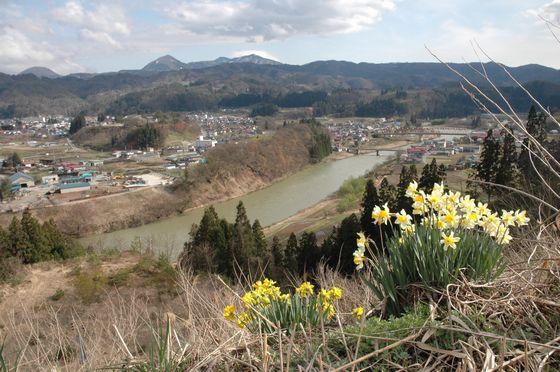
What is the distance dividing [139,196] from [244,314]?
3109cm

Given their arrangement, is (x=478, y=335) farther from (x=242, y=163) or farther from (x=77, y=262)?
(x=242, y=163)

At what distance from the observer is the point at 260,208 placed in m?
30.5

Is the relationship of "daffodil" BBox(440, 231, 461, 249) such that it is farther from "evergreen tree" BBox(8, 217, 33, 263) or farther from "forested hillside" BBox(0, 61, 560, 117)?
"forested hillside" BBox(0, 61, 560, 117)

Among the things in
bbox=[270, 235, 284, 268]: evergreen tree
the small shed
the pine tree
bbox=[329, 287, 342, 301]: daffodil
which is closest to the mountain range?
the small shed

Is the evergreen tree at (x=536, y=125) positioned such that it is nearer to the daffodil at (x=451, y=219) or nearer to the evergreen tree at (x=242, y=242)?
the evergreen tree at (x=242, y=242)

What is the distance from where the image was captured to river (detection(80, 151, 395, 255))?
80.4 feet

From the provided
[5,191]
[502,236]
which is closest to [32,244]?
[502,236]

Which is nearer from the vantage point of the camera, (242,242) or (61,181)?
(242,242)

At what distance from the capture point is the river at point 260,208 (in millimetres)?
24500

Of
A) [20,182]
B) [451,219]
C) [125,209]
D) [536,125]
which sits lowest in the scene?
[125,209]

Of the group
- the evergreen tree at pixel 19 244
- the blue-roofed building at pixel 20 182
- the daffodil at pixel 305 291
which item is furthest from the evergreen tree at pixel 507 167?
the blue-roofed building at pixel 20 182

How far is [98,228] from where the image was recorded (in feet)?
91.0

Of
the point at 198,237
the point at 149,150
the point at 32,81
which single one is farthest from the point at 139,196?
the point at 32,81

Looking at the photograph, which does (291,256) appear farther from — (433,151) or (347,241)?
(433,151)
